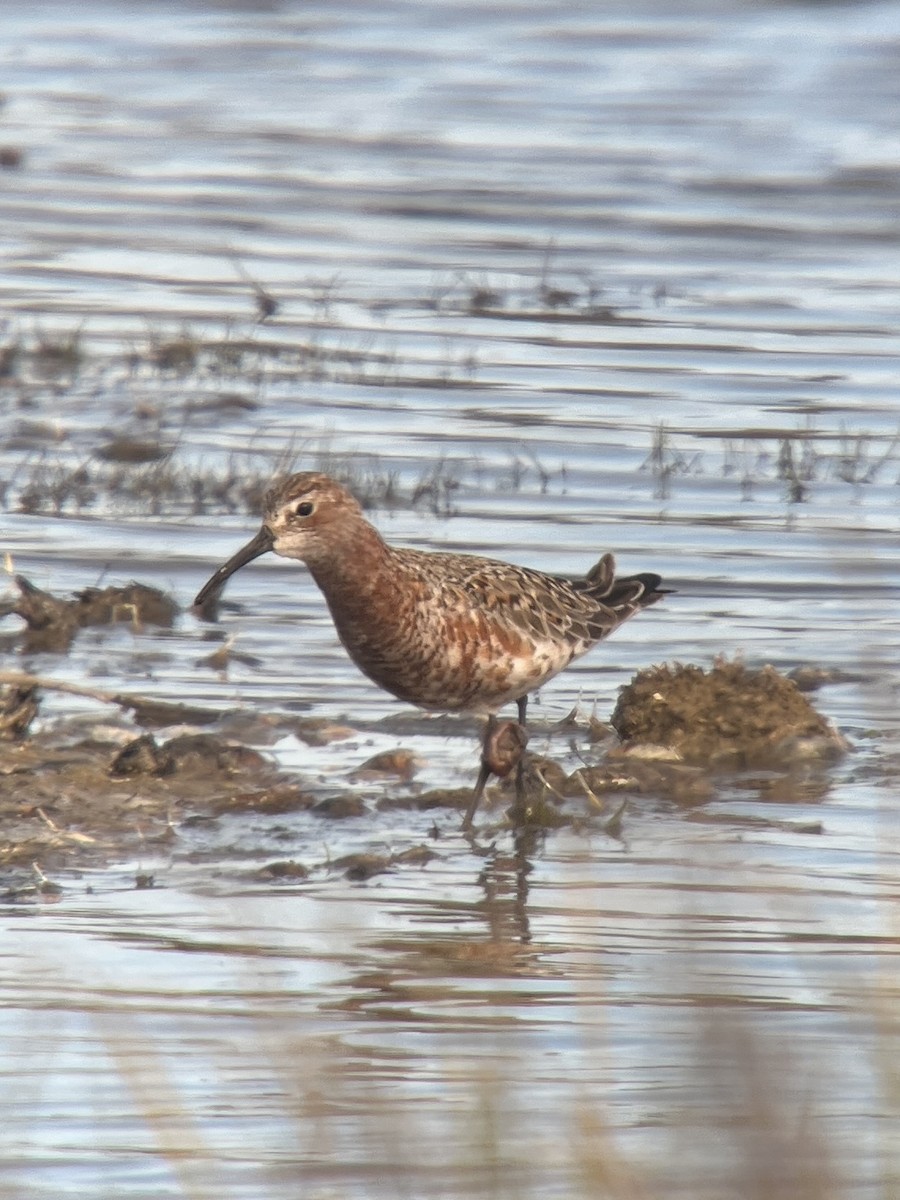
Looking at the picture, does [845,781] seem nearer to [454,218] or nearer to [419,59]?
[454,218]

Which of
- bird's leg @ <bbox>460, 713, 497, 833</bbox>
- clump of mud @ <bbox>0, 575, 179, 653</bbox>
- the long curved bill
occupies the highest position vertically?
the long curved bill

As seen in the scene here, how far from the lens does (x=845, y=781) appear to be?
8883 mm

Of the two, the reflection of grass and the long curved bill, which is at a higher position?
the long curved bill

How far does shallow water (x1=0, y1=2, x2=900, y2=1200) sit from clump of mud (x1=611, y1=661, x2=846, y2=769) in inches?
9.4

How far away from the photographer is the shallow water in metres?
5.47

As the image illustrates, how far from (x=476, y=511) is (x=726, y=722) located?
3620mm

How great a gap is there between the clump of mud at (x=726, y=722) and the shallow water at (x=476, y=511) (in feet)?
0.78

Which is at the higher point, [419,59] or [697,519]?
[419,59]

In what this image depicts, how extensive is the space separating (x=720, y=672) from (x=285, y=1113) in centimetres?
423

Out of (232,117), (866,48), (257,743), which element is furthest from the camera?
(866,48)

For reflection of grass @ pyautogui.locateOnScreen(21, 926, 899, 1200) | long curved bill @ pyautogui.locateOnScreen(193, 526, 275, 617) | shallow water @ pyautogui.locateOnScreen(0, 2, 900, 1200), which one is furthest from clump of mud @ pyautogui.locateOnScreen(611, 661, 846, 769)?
reflection of grass @ pyautogui.locateOnScreen(21, 926, 899, 1200)

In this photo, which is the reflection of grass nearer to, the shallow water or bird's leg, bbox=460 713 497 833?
the shallow water

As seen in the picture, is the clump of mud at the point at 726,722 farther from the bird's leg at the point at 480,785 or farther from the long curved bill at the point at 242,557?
the long curved bill at the point at 242,557

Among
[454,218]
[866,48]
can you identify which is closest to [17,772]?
[454,218]
